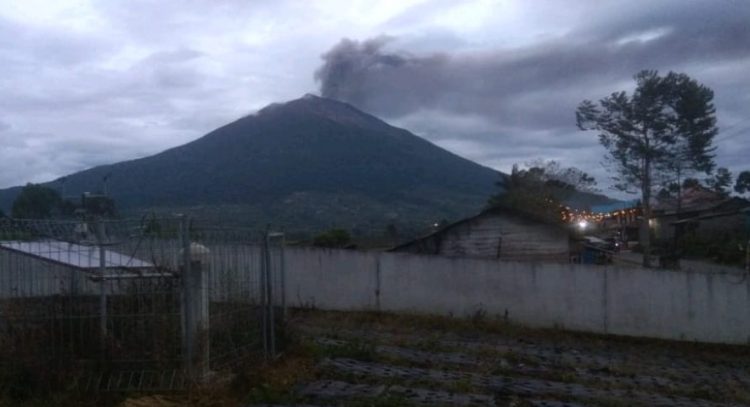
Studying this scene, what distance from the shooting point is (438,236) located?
34062 mm

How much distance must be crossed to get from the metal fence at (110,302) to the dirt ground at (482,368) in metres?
1.19

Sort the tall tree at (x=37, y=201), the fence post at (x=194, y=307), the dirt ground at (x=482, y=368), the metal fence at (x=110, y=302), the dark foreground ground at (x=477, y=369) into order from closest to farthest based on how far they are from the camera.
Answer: the metal fence at (x=110, y=302) → the fence post at (x=194, y=307) → the dark foreground ground at (x=477, y=369) → the dirt ground at (x=482, y=368) → the tall tree at (x=37, y=201)

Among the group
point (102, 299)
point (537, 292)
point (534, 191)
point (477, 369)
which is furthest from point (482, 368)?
point (534, 191)

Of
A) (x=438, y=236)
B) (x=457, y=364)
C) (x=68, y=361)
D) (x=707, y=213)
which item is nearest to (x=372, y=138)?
(x=707, y=213)

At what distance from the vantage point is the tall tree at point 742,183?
189ft

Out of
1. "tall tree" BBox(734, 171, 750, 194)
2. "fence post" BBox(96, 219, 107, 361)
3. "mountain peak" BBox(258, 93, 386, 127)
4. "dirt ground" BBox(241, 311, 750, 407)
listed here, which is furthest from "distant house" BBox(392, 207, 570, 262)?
"mountain peak" BBox(258, 93, 386, 127)

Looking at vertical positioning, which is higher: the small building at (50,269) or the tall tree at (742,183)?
the tall tree at (742,183)

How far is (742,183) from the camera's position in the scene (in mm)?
58625

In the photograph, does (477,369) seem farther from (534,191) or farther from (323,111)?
(323,111)

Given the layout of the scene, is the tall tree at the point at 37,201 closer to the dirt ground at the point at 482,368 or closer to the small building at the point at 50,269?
the dirt ground at the point at 482,368

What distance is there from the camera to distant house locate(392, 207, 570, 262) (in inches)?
1324

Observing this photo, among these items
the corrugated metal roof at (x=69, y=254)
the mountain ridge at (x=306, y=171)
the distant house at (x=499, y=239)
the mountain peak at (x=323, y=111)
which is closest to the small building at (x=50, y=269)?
the corrugated metal roof at (x=69, y=254)

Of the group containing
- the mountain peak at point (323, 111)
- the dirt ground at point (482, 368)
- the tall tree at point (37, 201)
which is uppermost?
the mountain peak at point (323, 111)

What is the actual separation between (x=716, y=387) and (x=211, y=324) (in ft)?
29.7
